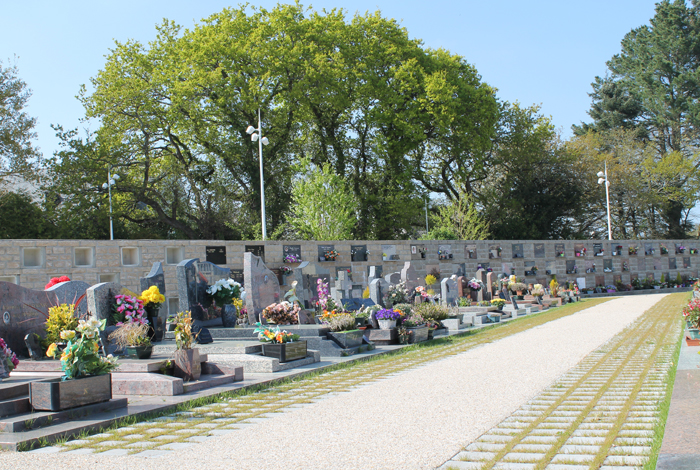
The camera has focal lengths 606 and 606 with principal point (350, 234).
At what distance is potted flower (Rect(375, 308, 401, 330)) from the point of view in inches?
538

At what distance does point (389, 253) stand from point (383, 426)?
19.1 meters

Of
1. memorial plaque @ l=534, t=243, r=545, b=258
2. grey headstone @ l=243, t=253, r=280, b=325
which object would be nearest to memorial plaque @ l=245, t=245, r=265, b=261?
grey headstone @ l=243, t=253, r=280, b=325

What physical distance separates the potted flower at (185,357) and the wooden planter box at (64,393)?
1.81m

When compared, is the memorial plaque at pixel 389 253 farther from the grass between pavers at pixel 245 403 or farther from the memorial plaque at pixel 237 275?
the grass between pavers at pixel 245 403

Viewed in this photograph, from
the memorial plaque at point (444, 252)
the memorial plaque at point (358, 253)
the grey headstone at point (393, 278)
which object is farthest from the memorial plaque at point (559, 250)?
the grey headstone at point (393, 278)

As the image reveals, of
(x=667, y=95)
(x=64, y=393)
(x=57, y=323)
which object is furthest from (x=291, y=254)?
(x=667, y=95)

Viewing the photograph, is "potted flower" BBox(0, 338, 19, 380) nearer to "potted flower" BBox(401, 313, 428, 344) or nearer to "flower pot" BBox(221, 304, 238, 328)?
"flower pot" BBox(221, 304, 238, 328)

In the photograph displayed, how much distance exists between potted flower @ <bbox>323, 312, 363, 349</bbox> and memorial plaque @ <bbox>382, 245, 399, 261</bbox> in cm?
1184

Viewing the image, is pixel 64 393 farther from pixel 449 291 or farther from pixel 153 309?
pixel 449 291

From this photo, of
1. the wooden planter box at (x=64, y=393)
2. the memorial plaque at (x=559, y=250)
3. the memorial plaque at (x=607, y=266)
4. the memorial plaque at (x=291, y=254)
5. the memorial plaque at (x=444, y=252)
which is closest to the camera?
the wooden planter box at (x=64, y=393)

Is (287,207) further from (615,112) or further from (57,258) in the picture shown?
(615,112)

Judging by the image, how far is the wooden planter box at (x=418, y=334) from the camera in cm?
1379

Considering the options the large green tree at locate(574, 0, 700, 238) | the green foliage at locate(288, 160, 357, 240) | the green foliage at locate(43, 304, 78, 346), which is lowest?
the green foliage at locate(43, 304, 78, 346)

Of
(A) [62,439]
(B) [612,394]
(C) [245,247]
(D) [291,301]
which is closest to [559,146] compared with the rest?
(C) [245,247]
